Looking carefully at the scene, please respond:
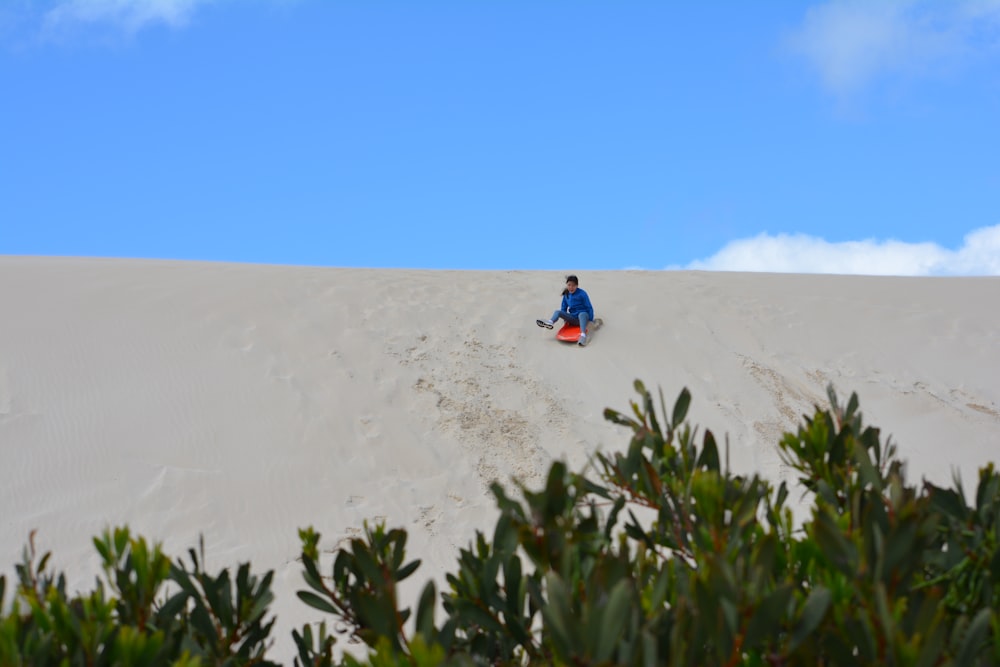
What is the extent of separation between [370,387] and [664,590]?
760cm

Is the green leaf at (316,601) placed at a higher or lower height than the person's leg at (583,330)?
lower

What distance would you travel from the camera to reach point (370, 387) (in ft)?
29.5

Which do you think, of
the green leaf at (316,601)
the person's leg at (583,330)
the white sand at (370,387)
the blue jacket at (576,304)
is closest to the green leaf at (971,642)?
the green leaf at (316,601)

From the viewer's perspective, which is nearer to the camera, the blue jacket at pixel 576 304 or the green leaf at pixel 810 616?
the green leaf at pixel 810 616

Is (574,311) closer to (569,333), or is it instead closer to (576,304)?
(576,304)

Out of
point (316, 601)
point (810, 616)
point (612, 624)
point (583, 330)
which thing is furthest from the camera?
point (583, 330)

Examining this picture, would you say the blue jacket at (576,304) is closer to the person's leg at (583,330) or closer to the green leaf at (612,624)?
the person's leg at (583,330)

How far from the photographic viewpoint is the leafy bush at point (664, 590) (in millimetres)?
1400

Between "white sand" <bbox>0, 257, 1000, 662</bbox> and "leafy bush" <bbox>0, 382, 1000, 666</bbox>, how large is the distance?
11.7ft

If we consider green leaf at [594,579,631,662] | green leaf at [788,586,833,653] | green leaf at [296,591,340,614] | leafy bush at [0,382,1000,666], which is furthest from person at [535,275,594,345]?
green leaf at [594,579,631,662]

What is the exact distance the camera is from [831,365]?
35.6 ft

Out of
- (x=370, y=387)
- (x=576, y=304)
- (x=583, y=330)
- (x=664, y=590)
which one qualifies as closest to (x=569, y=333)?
(x=583, y=330)

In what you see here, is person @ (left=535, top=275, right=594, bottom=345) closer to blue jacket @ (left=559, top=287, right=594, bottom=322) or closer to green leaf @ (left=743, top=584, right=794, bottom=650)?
blue jacket @ (left=559, top=287, right=594, bottom=322)

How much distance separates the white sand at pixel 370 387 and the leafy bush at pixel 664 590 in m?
3.56
